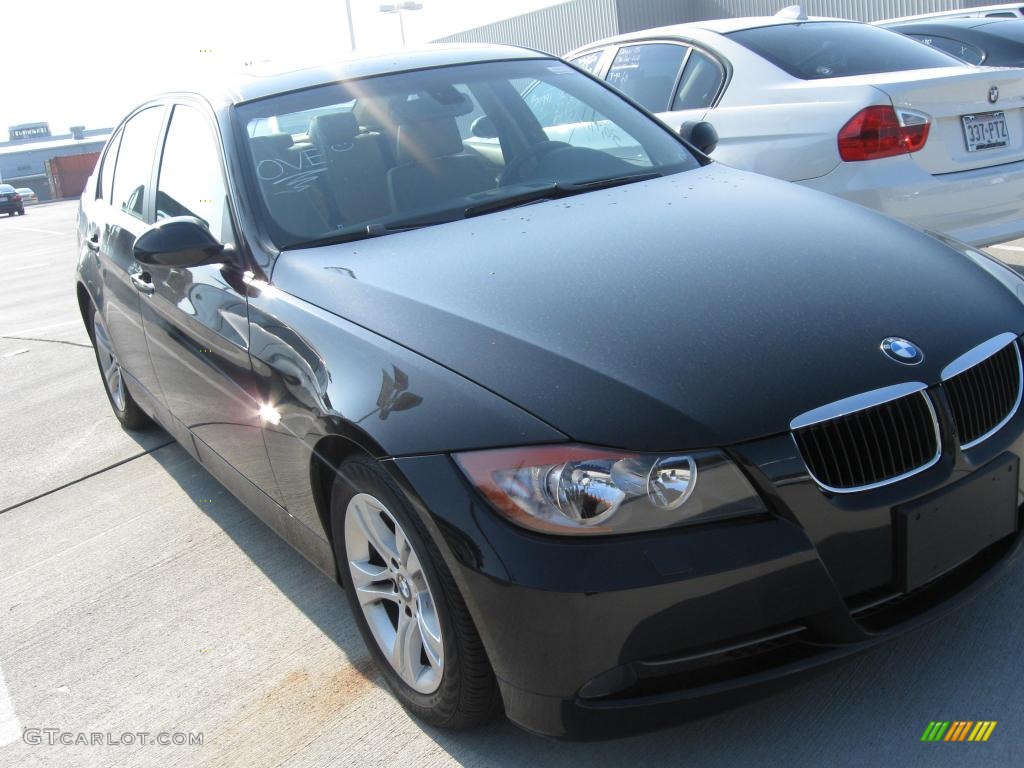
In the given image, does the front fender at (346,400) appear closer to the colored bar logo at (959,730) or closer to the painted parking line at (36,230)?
the colored bar logo at (959,730)

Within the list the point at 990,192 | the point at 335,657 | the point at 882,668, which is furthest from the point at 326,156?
the point at 990,192

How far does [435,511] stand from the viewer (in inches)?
87.5

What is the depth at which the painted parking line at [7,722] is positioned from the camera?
2916 millimetres

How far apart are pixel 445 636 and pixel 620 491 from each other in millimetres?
556

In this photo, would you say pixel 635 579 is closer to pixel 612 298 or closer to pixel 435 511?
pixel 435 511

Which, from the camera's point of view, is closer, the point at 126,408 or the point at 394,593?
the point at 394,593

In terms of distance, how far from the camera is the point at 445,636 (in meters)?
2.35

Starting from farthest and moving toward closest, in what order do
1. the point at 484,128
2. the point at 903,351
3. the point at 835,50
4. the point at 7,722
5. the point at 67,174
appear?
the point at 67,174 < the point at 835,50 < the point at 484,128 < the point at 7,722 < the point at 903,351

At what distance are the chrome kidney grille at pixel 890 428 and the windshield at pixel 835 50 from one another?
3358 millimetres

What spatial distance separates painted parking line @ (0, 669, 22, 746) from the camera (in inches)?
115

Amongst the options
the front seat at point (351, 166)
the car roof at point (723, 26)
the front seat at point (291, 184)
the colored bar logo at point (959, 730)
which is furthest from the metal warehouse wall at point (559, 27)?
the colored bar logo at point (959, 730)

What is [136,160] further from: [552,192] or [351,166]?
[552,192]

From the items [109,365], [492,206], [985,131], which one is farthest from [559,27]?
[492,206]

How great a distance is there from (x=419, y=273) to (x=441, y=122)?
1032 mm
